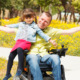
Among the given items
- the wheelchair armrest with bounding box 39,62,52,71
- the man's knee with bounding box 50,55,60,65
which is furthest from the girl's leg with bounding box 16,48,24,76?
the man's knee with bounding box 50,55,60,65

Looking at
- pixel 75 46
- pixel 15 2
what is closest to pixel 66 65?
pixel 75 46

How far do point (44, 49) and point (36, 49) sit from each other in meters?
0.14

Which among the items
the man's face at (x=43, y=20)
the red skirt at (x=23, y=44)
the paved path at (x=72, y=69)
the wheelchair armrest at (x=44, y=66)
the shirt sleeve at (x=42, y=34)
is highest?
the man's face at (x=43, y=20)

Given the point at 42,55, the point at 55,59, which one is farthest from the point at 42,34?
the point at 55,59

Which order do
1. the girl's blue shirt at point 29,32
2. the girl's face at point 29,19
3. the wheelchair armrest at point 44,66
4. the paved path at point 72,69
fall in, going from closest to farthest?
the wheelchair armrest at point 44,66 < the girl's blue shirt at point 29,32 < the girl's face at point 29,19 < the paved path at point 72,69

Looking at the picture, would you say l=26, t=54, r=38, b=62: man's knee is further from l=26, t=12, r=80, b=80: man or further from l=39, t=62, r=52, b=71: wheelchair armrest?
l=39, t=62, r=52, b=71: wheelchair armrest

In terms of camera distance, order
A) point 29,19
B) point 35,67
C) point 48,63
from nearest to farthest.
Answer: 1. point 35,67
2. point 48,63
3. point 29,19

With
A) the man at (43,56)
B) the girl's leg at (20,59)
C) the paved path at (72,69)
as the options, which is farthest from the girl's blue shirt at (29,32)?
the paved path at (72,69)

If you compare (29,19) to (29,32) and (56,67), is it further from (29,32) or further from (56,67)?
(56,67)

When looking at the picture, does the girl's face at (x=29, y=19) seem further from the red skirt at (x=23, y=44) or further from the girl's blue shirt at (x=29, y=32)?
the red skirt at (x=23, y=44)

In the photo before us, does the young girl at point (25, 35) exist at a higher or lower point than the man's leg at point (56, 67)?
higher

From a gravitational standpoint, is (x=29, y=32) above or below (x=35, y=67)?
above

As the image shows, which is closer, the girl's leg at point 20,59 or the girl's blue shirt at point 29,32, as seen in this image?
the girl's leg at point 20,59

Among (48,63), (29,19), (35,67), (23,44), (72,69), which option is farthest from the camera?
(72,69)
